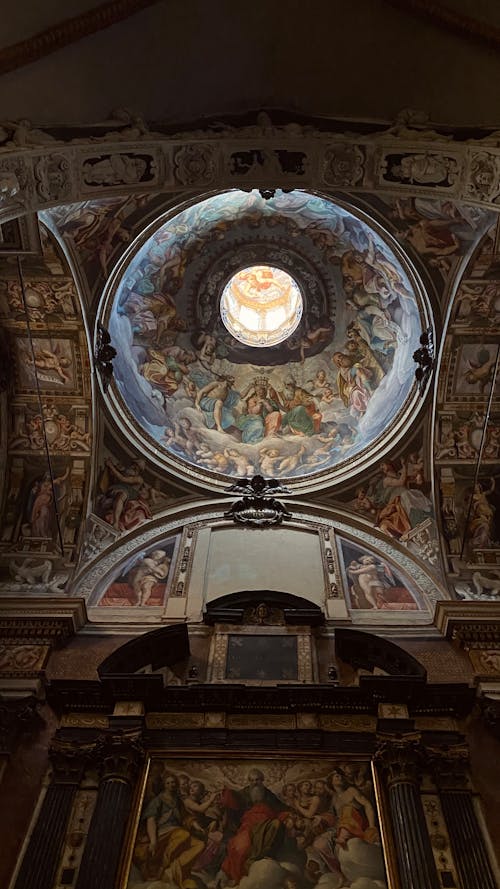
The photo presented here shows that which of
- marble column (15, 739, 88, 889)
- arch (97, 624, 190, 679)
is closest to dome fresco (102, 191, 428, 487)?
arch (97, 624, 190, 679)

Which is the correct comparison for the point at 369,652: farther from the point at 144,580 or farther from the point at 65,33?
the point at 65,33

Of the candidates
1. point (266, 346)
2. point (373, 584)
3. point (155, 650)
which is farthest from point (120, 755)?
point (266, 346)

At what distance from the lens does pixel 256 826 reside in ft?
24.7

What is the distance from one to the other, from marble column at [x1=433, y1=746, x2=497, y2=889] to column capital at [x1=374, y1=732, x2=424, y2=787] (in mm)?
268

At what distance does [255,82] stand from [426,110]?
172 cm

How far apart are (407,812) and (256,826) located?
1706 mm

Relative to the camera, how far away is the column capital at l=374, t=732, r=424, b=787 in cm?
782

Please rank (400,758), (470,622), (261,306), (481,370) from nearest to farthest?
1. (400,758)
2. (470,622)
3. (481,370)
4. (261,306)

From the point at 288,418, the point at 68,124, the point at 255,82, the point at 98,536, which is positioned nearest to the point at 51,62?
the point at 68,124

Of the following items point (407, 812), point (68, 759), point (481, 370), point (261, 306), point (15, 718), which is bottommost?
point (407, 812)

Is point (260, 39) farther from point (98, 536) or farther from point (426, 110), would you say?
point (98, 536)

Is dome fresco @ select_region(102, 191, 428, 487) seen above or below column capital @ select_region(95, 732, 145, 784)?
above

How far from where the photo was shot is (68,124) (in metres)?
6.40

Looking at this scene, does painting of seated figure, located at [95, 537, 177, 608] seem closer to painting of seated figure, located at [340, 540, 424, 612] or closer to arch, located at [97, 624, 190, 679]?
arch, located at [97, 624, 190, 679]
